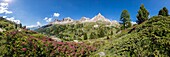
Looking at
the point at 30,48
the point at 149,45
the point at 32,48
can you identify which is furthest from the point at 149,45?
the point at 30,48

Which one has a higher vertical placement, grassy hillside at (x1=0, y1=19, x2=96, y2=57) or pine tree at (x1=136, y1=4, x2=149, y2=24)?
pine tree at (x1=136, y1=4, x2=149, y2=24)

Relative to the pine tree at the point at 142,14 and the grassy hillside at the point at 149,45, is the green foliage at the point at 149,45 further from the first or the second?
the pine tree at the point at 142,14

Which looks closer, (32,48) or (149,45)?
(149,45)

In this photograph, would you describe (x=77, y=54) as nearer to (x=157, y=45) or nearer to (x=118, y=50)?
(x=118, y=50)

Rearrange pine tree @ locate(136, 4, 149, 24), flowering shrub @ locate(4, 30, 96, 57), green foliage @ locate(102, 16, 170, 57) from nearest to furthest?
→ green foliage @ locate(102, 16, 170, 57) → flowering shrub @ locate(4, 30, 96, 57) → pine tree @ locate(136, 4, 149, 24)

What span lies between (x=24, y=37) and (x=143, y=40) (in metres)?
11.3

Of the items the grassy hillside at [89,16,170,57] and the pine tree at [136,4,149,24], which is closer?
the grassy hillside at [89,16,170,57]

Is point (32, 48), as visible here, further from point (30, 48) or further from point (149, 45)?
point (149, 45)

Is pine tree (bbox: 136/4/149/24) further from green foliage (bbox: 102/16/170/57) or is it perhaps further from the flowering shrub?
the flowering shrub

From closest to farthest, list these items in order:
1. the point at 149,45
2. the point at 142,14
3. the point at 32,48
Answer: the point at 149,45 < the point at 32,48 < the point at 142,14

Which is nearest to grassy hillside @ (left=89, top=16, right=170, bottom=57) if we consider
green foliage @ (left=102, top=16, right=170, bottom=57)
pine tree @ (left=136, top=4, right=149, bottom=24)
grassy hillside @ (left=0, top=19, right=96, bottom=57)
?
green foliage @ (left=102, top=16, right=170, bottom=57)

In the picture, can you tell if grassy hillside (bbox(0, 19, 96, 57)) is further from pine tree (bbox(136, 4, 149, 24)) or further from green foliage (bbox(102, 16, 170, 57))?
pine tree (bbox(136, 4, 149, 24))

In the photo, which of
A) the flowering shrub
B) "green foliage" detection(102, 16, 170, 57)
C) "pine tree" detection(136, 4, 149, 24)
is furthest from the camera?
"pine tree" detection(136, 4, 149, 24)

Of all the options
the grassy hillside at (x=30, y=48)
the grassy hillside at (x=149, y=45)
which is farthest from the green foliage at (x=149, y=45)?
the grassy hillside at (x=30, y=48)
